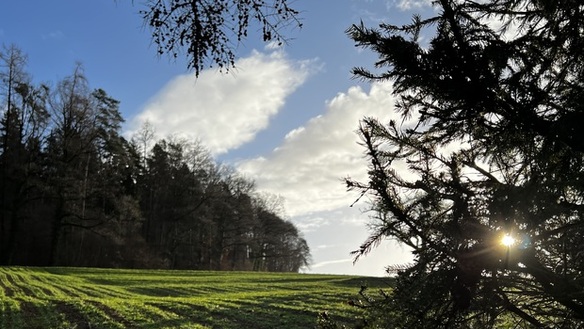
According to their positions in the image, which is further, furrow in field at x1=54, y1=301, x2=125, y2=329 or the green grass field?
the green grass field

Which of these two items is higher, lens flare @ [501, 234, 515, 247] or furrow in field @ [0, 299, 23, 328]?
lens flare @ [501, 234, 515, 247]

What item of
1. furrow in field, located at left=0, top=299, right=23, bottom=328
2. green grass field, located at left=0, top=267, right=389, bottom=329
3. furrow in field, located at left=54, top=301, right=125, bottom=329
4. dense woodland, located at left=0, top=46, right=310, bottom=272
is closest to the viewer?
furrow in field, located at left=0, top=299, right=23, bottom=328

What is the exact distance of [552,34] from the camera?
115 inches

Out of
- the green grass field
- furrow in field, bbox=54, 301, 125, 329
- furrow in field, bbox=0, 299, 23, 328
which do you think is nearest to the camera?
furrow in field, bbox=0, 299, 23, 328

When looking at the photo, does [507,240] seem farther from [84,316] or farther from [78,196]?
[78,196]

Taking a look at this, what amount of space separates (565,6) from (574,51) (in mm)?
266

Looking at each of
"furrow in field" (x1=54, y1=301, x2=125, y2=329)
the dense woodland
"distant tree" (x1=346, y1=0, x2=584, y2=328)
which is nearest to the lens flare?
"distant tree" (x1=346, y1=0, x2=584, y2=328)

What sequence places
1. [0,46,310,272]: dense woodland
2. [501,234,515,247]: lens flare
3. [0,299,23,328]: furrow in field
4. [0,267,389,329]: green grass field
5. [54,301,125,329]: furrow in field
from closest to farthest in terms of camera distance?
[501,234,515,247]: lens flare < [0,299,23,328]: furrow in field < [54,301,125,329]: furrow in field < [0,267,389,329]: green grass field < [0,46,310,272]: dense woodland

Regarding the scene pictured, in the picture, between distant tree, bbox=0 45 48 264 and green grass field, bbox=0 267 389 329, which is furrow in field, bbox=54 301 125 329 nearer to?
green grass field, bbox=0 267 389 329

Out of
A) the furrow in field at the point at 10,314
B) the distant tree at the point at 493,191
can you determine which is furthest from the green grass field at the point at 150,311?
the distant tree at the point at 493,191

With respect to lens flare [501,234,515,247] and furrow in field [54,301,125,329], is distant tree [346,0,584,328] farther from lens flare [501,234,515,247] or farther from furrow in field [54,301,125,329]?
furrow in field [54,301,125,329]

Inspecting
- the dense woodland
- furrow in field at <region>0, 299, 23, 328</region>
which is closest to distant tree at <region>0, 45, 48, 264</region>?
the dense woodland

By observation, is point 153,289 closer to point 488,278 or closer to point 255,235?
point 488,278

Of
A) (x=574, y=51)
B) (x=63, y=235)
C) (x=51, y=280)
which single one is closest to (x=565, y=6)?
(x=574, y=51)
